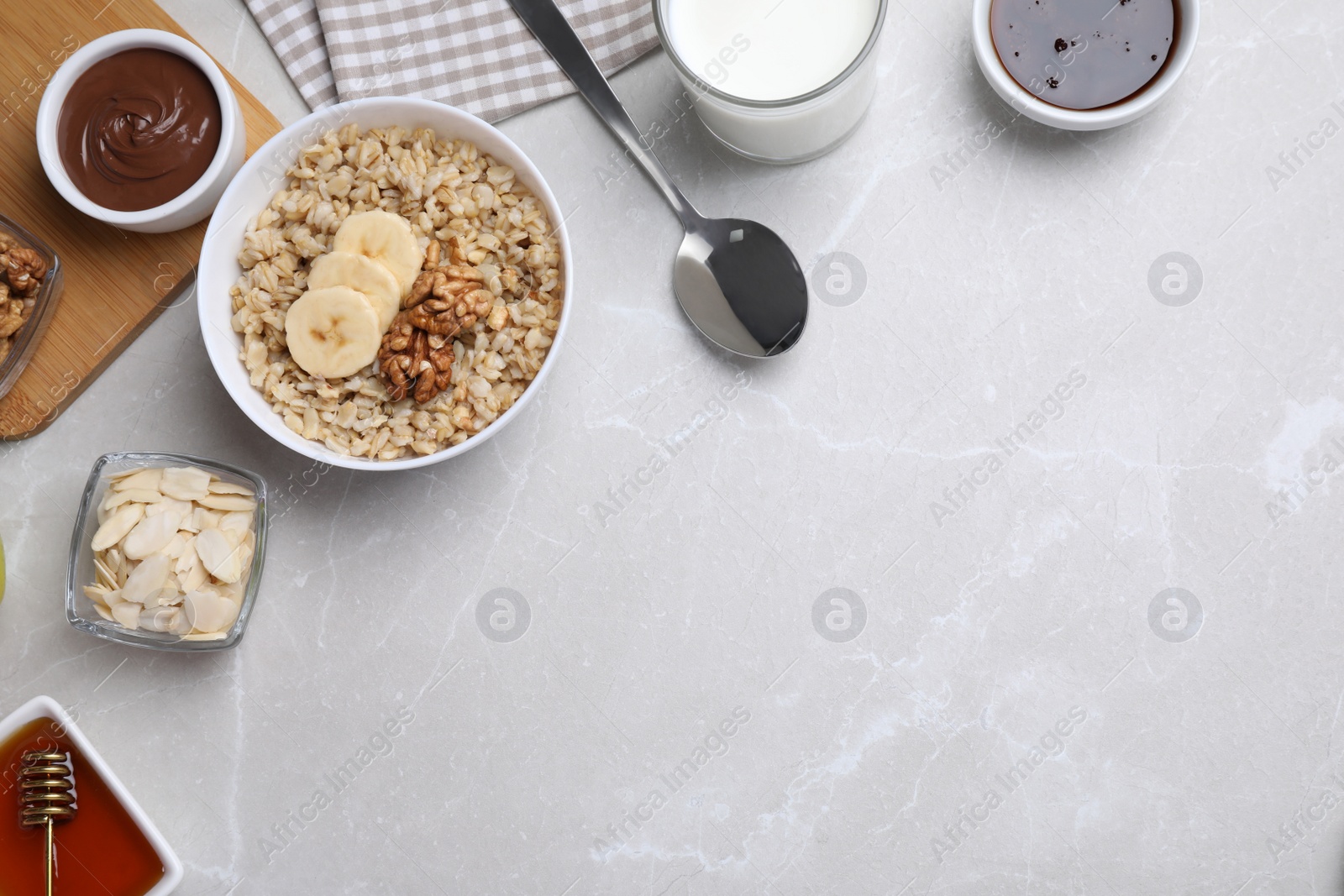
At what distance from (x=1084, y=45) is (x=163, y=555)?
149 centimetres

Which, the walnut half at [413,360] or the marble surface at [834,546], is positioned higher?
the walnut half at [413,360]

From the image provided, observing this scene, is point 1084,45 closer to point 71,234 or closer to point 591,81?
point 591,81

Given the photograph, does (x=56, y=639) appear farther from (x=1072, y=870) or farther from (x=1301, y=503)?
(x=1301, y=503)

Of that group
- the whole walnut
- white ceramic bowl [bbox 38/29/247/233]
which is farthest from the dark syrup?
the whole walnut

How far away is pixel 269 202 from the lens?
127 cm

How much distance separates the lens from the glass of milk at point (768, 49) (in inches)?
46.4

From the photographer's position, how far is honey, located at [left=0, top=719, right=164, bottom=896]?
126 cm

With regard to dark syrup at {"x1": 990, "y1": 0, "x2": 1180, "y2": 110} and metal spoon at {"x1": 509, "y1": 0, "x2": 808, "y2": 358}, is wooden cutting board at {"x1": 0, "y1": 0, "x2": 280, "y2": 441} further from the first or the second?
dark syrup at {"x1": 990, "y1": 0, "x2": 1180, "y2": 110}

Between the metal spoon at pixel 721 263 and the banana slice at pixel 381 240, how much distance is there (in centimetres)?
37

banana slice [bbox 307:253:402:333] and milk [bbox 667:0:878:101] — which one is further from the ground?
banana slice [bbox 307:253:402:333]

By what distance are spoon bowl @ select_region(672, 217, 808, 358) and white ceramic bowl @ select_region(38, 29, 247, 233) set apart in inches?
26.5

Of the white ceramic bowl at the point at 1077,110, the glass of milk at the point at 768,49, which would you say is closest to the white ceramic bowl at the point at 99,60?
the glass of milk at the point at 768,49

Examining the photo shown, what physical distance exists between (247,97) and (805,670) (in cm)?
121

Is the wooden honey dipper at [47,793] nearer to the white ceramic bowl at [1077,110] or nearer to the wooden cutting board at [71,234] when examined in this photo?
the wooden cutting board at [71,234]
